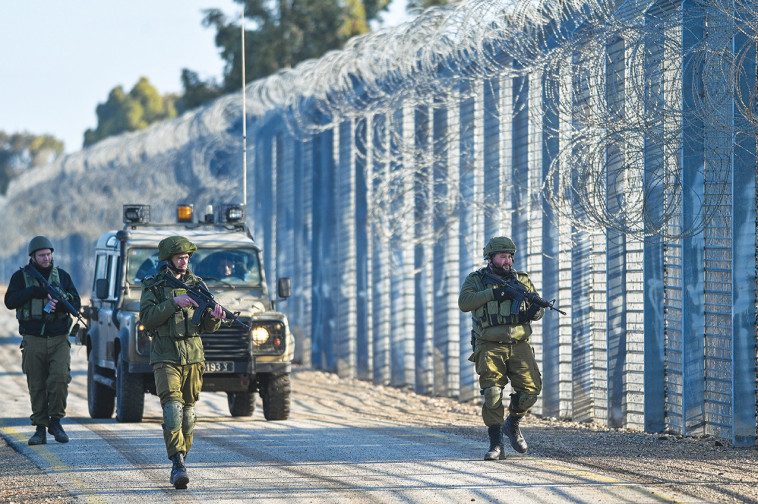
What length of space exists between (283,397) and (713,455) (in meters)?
4.59

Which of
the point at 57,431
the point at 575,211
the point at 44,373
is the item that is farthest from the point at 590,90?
the point at 57,431

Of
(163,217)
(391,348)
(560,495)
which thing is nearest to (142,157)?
(163,217)

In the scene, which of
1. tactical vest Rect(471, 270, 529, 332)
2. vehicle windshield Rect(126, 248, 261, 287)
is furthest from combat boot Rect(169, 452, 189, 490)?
vehicle windshield Rect(126, 248, 261, 287)

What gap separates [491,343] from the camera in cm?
912

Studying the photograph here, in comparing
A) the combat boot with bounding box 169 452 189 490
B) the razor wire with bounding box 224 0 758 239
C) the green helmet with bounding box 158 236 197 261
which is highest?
the razor wire with bounding box 224 0 758 239

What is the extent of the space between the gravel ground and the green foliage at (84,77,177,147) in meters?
80.4

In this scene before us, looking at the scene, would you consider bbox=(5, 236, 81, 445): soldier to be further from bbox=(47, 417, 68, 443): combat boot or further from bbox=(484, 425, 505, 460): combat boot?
bbox=(484, 425, 505, 460): combat boot

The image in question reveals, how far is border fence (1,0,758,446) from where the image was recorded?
32.2ft

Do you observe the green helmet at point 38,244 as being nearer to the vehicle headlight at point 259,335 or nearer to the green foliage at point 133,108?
the vehicle headlight at point 259,335

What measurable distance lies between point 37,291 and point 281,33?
3309cm

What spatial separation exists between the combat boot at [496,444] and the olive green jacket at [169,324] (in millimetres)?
2241

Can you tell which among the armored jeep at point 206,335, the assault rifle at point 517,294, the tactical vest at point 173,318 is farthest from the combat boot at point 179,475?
the armored jeep at point 206,335

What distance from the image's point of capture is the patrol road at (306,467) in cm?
768

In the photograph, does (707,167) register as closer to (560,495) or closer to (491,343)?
(491,343)
